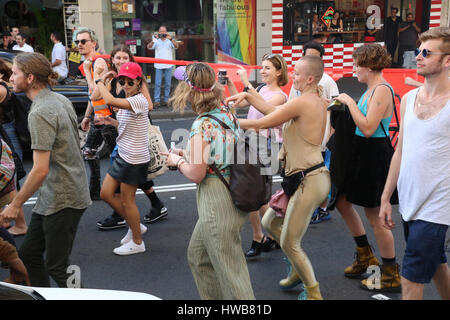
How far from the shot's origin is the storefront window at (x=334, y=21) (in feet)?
51.2

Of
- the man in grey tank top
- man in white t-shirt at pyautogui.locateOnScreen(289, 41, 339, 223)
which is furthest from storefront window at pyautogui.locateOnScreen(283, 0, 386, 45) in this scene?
the man in grey tank top

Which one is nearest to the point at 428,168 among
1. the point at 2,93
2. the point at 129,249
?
the point at 129,249

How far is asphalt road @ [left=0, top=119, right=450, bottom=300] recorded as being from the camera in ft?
14.0

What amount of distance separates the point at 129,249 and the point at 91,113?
1.82m

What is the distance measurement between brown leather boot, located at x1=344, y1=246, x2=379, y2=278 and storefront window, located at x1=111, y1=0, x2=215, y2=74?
1229 centimetres

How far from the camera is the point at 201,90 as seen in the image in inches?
131

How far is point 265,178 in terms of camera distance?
3.34 m

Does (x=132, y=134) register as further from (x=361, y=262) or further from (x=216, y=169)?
(x=361, y=262)

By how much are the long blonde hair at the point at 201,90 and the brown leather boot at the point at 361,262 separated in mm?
1876

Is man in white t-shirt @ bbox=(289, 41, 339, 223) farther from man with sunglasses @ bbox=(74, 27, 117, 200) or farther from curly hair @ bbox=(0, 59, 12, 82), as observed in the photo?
curly hair @ bbox=(0, 59, 12, 82)

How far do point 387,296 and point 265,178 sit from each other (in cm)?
154

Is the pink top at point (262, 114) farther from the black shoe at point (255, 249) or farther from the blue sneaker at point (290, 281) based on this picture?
the blue sneaker at point (290, 281)

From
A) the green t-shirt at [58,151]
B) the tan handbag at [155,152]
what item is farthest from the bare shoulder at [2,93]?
the tan handbag at [155,152]
